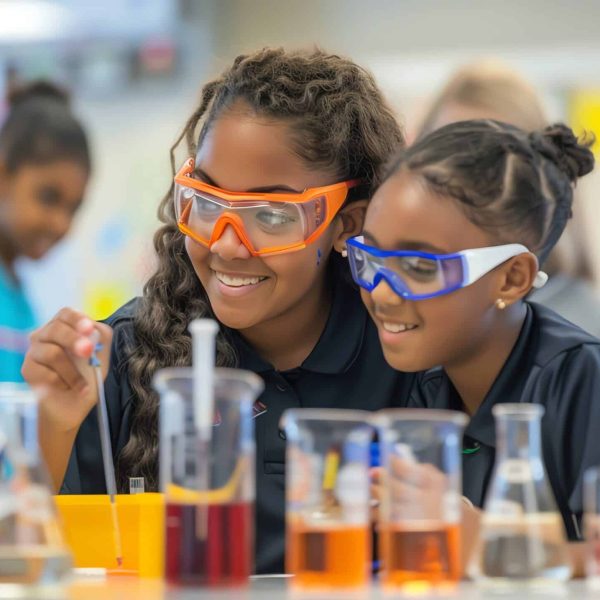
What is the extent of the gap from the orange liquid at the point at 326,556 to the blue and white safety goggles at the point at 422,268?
63 cm

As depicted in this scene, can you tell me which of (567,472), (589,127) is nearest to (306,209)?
(567,472)

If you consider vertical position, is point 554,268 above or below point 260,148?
below

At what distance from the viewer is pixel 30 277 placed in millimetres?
5227

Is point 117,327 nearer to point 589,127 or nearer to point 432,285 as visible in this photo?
point 432,285

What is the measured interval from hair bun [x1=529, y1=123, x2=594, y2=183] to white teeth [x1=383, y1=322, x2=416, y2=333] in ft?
1.22

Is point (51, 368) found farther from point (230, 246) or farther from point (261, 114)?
point (261, 114)

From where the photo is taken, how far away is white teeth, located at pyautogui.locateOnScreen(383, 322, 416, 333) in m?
1.87

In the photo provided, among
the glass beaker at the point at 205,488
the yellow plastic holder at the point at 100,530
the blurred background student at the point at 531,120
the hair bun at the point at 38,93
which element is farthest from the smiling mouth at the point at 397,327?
the hair bun at the point at 38,93

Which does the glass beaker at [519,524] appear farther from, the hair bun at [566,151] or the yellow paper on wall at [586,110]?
the yellow paper on wall at [586,110]

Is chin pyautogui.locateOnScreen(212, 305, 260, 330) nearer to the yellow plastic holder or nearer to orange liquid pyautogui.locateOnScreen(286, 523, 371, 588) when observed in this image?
the yellow plastic holder

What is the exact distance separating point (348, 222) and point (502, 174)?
398 millimetres

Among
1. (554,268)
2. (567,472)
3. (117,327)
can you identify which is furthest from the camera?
(554,268)

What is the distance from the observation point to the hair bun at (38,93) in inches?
193

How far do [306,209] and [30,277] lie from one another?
344 cm
